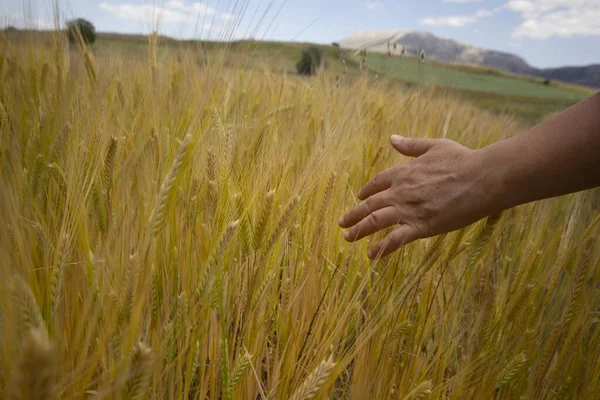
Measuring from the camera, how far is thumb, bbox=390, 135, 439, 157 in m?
0.99

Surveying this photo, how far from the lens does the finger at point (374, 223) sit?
0.88 meters

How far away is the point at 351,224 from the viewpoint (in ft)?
3.21

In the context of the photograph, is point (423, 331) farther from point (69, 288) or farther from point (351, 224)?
point (69, 288)

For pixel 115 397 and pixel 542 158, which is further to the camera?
pixel 542 158

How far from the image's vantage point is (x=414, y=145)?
1.02 metres

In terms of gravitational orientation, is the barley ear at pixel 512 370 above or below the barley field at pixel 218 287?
below

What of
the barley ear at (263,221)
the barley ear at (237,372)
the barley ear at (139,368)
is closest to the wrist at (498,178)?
the barley ear at (263,221)

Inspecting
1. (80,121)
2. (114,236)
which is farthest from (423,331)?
(80,121)

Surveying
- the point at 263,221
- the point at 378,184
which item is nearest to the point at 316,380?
the point at 263,221

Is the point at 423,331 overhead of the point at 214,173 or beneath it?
beneath

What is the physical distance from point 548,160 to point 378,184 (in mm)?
402

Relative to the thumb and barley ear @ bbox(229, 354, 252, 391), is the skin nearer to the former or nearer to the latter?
the thumb

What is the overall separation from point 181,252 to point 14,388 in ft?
1.34

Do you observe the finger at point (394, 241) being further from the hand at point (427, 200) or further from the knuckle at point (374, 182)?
the knuckle at point (374, 182)
